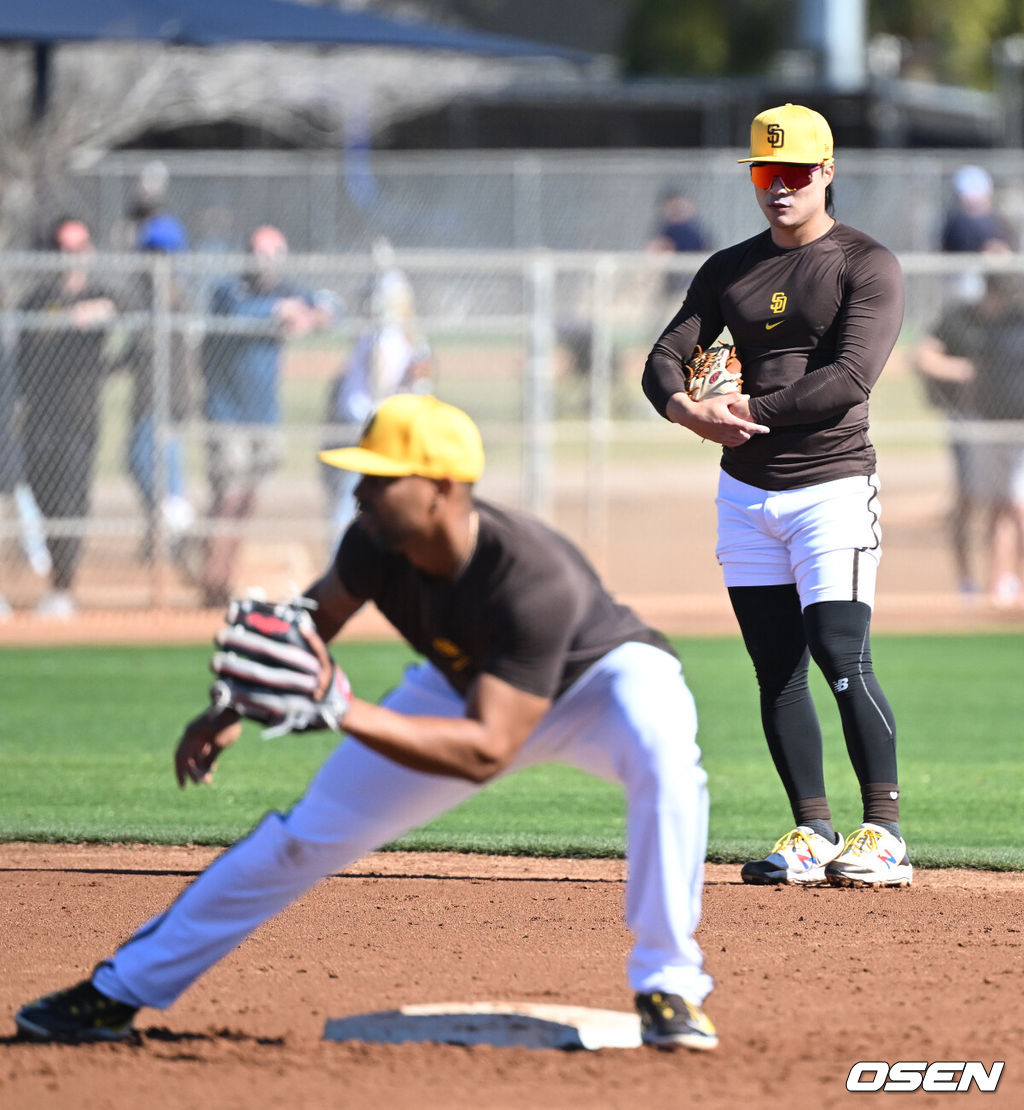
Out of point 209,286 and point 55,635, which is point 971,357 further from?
point 55,635

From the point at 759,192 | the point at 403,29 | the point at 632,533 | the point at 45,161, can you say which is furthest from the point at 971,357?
the point at 45,161

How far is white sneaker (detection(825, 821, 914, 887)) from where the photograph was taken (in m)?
5.79

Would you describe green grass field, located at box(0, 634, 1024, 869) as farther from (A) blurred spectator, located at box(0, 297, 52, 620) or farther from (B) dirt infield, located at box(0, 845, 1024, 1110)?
(A) blurred spectator, located at box(0, 297, 52, 620)

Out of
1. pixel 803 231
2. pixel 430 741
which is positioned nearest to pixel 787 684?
pixel 803 231

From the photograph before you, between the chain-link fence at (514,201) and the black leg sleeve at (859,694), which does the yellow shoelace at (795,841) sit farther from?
the chain-link fence at (514,201)

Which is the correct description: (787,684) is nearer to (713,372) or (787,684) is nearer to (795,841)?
(795,841)

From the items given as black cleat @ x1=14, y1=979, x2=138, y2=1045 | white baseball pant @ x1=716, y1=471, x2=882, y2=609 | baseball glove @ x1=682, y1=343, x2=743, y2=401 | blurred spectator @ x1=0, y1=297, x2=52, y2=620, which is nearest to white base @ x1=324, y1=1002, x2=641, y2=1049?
black cleat @ x1=14, y1=979, x2=138, y2=1045

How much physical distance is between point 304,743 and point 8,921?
12.3ft

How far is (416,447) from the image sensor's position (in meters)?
3.73

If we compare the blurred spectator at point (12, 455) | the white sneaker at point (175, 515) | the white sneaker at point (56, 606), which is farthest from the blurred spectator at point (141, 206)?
the white sneaker at point (56, 606)

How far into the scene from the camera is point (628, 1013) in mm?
4527

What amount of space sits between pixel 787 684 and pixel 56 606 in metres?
8.43

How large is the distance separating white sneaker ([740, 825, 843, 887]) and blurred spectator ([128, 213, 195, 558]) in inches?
315

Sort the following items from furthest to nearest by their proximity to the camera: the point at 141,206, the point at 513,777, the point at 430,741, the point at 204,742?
1. the point at 141,206
2. the point at 513,777
3. the point at 204,742
4. the point at 430,741
